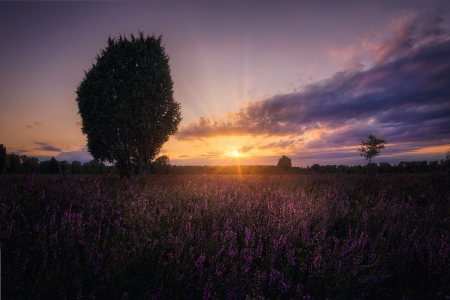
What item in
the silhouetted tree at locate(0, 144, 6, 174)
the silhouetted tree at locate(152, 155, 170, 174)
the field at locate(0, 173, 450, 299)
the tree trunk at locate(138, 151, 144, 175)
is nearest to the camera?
the field at locate(0, 173, 450, 299)

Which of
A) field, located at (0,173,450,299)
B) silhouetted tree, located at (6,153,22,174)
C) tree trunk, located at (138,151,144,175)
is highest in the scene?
silhouetted tree, located at (6,153,22,174)

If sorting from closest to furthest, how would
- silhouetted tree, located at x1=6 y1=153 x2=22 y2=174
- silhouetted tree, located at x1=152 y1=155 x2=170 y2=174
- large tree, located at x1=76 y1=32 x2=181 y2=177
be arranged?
1. large tree, located at x1=76 y1=32 x2=181 y2=177
2. silhouetted tree, located at x1=152 y1=155 x2=170 y2=174
3. silhouetted tree, located at x1=6 y1=153 x2=22 y2=174

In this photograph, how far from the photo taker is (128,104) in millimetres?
12336

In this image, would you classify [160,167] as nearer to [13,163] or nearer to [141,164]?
[141,164]

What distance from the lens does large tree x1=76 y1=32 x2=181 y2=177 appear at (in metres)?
12.3

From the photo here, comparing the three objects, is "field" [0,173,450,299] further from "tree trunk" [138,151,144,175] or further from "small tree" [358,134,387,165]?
"small tree" [358,134,387,165]

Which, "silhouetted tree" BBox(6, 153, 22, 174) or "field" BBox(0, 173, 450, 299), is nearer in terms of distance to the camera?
"field" BBox(0, 173, 450, 299)

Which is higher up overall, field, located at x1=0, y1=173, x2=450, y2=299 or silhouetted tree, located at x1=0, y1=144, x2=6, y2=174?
silhouetted tree, located at x1=0, y1=144, x2=6, y2=174

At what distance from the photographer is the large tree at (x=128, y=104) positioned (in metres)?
12.3

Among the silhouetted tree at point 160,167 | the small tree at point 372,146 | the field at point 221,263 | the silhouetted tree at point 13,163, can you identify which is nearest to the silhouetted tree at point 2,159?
the silhouetted tree at point 13,163

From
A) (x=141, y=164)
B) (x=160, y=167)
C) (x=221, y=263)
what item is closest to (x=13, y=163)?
(x=160, y=167)

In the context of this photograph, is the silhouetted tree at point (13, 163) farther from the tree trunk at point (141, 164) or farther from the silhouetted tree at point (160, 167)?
the tree trunk at point (141, 164)

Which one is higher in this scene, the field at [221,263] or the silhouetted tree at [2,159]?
the silhouetted tree at [2,159]

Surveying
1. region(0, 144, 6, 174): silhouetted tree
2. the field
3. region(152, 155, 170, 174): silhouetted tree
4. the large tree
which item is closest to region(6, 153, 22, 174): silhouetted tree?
region(0, 144, 6, 174): silhouetted tree
